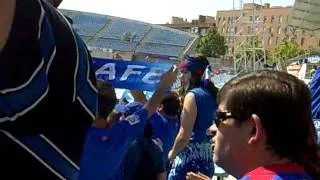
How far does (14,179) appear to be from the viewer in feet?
4.80

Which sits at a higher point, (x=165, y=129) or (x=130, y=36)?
(x=165, y=129)

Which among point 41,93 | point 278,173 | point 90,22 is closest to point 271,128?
point 278,173

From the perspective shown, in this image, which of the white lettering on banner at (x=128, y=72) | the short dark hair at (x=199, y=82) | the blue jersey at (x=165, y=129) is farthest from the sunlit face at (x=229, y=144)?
the short dark hair at (x=199, y=82)

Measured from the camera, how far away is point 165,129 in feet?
19.5

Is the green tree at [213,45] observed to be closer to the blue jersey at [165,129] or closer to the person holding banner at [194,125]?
the person holding banner at [194,125]

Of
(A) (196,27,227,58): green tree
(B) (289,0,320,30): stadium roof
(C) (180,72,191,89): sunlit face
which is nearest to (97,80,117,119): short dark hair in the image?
(C) (180,72,191,89): sunlit face

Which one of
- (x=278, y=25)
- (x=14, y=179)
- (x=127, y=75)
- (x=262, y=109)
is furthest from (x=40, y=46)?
(x=278, y=25)

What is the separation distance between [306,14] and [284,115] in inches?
801

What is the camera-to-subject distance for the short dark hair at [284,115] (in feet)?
6.82

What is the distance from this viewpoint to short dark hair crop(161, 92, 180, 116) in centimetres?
623

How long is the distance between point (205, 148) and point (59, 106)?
476cm

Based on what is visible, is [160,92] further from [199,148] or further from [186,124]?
[199,148]

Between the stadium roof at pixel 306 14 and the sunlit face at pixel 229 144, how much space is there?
18.7 m

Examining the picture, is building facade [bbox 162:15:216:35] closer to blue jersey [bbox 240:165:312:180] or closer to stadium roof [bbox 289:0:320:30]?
stadium roof [bbox 289:0:320:30]
